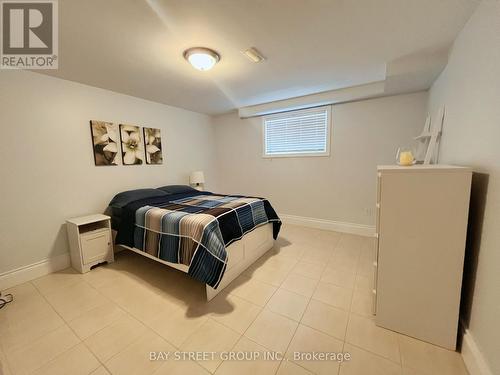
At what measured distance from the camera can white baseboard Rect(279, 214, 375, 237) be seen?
3.25m

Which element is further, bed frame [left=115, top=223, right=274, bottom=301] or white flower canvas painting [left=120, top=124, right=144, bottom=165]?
white flower canvas painting [left=120, top=124, right=144, bottom=165]

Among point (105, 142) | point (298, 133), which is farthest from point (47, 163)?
point (298, 133)

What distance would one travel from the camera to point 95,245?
7.95ft

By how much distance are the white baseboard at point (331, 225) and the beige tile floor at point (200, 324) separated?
1.05 meters

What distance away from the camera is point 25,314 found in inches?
67.4

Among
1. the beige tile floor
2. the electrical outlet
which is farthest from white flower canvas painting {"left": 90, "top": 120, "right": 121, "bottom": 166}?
the electrical outlet

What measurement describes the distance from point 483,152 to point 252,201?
2043 mm

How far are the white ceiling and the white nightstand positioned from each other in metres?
1.75

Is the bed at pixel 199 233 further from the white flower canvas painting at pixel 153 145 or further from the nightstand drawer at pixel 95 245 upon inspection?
the white flower canvas painting at pixel 153 145

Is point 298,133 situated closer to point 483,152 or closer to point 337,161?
point 337,161

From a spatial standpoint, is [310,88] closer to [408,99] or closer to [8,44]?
[408,99]

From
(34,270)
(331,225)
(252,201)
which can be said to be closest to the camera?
(34,270)

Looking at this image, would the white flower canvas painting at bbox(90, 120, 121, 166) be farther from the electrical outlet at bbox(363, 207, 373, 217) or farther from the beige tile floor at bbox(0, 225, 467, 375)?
the electrical outlet at bbox(363, 207, 373, 217)

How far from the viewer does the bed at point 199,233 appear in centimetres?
176
